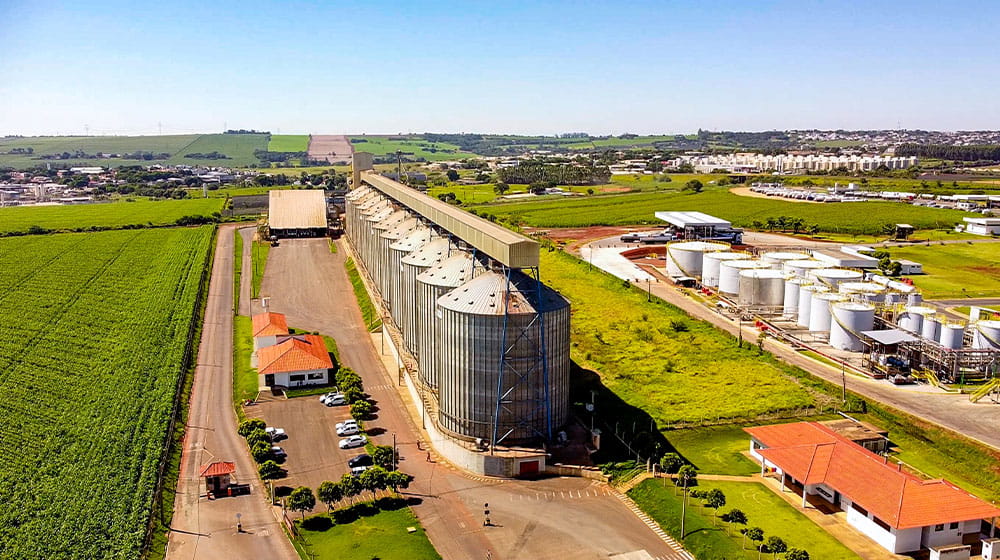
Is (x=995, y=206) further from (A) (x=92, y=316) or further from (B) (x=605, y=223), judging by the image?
(A) (x=92, y=316)

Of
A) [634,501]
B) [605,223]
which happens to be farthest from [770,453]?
[605,223]

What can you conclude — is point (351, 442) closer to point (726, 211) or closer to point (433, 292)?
point (433, 292)

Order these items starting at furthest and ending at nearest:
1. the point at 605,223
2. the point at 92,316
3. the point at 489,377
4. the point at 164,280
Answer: the point at 605,223 < the point at 164,280 < the point at 92,316 < the point at 489,377

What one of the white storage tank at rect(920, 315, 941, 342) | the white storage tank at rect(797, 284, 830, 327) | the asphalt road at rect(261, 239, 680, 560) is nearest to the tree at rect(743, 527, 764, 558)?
the asphalt road at rect(261, 239, 680, 560)

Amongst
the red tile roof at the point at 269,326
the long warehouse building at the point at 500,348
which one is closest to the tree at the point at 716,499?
the long warehouse building at the point at 500,348

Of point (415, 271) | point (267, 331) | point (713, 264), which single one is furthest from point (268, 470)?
point (713, 264)

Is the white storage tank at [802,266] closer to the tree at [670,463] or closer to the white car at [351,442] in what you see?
the tree at [670,463]
